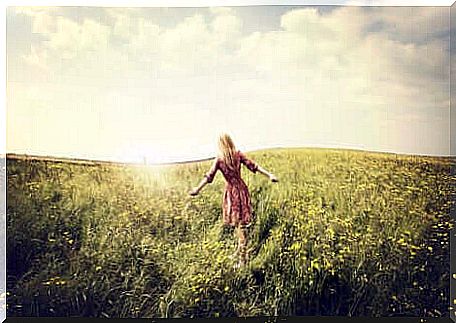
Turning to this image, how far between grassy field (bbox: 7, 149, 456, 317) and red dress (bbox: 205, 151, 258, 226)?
0.05m

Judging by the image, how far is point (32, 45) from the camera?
6.16 meters

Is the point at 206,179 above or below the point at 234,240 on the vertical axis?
above

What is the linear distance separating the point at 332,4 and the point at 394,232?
4.84ft

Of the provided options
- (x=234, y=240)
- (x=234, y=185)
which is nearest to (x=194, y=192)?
(x=234, y=185)

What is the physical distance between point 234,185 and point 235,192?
4cm

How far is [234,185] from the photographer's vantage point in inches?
242

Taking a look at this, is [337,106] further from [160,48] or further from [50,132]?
[50,132]

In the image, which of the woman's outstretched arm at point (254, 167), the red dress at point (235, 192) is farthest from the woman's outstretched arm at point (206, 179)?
the woman's outstretched arm at point (254, 167)

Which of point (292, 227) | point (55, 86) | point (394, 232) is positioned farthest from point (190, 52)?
point (394, 232)

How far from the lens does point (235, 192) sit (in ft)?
20.1

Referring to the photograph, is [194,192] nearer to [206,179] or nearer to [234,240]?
[206,179]

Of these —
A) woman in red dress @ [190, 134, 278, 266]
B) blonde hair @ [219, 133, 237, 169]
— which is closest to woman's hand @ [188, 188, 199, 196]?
woman in red dress @ [190, 134, 278, 266]

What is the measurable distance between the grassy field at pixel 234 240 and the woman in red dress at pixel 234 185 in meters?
0.05

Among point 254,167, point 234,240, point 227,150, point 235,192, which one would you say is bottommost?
point 234,240
